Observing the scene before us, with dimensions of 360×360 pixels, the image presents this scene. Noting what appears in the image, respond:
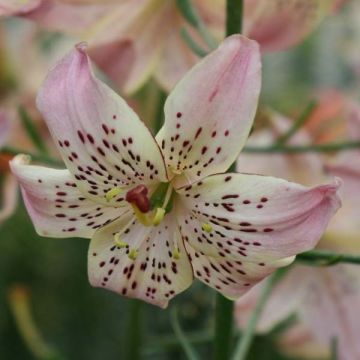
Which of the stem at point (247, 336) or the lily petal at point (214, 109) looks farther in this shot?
the stem at point (247, 336)

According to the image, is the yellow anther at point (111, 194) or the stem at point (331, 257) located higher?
the yellow anther at point (111, 194)

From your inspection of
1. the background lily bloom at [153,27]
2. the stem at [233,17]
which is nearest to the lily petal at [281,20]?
the background lily bloom at [153,27]

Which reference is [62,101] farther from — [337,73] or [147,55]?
[337,73]

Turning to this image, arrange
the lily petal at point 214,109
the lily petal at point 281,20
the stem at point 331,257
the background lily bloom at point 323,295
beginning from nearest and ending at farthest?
the lily petal at point 214,109 < the stem at point 331,257 < the lily petal at point 281,20 < the background lily bloom at point 323,295

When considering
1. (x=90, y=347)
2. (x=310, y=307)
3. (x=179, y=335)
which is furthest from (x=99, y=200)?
(x=90, y=347)

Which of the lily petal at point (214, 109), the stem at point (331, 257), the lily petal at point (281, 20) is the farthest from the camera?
the lily petal at point (281, 20)

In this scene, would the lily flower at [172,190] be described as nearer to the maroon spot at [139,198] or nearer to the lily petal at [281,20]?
the maroon spot at [139,198]

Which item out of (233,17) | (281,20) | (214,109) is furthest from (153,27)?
(214,109)
